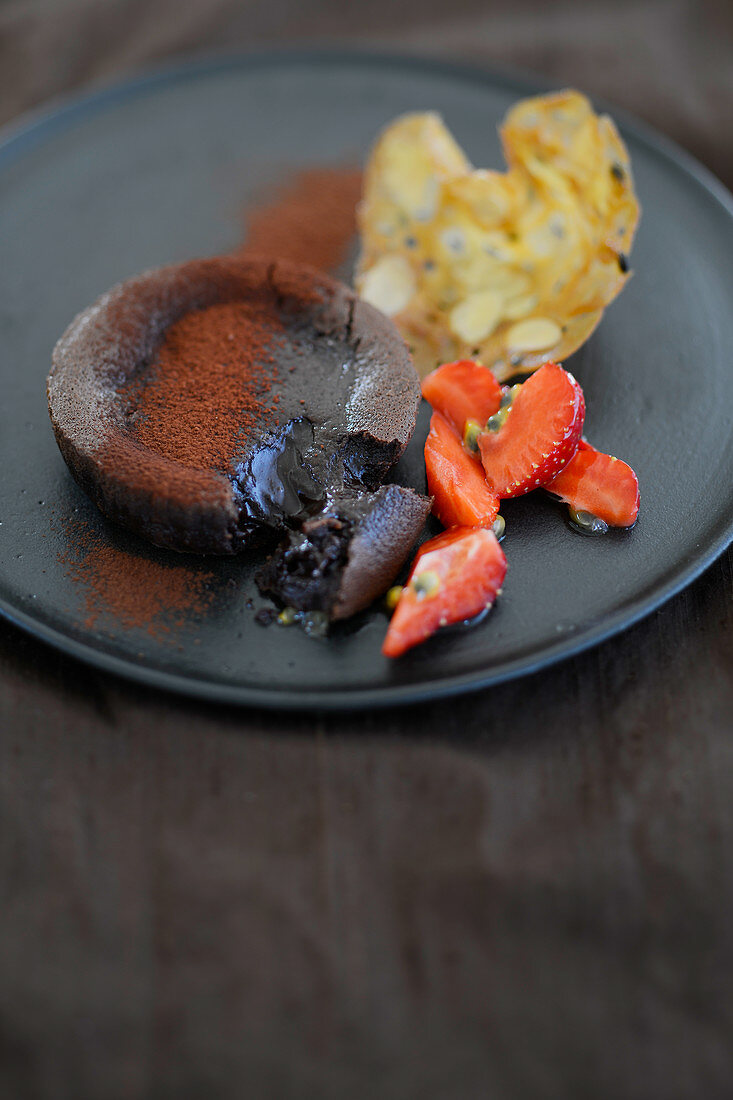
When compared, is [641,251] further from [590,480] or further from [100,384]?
[100,384]

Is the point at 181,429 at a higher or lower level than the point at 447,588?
higher

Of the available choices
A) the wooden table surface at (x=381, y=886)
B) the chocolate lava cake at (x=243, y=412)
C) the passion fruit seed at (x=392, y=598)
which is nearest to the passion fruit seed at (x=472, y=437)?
the chocolate lava cake at (x=243, y=412)

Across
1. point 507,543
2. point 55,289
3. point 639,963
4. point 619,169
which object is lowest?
point 639,963

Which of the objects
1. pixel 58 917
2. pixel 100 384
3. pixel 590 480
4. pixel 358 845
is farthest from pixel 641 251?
Result: pixel 58 917

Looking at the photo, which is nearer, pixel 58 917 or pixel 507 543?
pixel 58 917

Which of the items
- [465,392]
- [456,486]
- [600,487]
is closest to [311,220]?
[465,392]

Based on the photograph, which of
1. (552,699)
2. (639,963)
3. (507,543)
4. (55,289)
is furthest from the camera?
(55,289)

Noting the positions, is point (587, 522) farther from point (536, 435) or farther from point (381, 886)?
point (381, 886)
